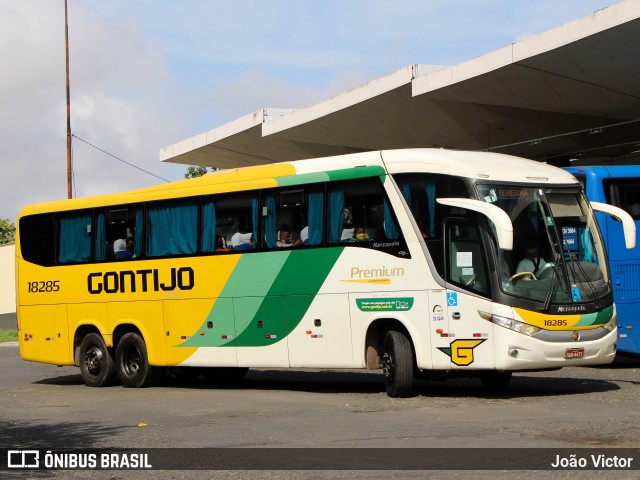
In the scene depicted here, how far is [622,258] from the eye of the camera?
20344 millimetres

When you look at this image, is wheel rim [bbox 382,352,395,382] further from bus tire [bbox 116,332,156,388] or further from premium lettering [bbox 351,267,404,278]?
bus tire [bbox 116,332,156,388]

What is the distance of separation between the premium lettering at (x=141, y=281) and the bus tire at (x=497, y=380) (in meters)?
5.08

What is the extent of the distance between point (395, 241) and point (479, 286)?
143 cm

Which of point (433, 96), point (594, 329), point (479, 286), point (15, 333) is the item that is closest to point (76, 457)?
point (479, 286)

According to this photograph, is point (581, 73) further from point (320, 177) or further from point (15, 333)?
point (15, 333)

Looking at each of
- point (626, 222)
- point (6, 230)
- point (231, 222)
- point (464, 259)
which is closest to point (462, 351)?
point (464, 259)

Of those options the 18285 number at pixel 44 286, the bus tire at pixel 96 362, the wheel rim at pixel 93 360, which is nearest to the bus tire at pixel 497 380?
the bus tire at pixel 96 362

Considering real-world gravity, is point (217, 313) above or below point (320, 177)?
below

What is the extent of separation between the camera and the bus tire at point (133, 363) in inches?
Answer: 776

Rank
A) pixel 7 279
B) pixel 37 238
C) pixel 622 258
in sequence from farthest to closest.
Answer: pixel 7 279
pixel 37 238
pixel 622 258

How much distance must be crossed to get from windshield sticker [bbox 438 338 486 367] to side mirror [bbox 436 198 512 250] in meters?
1.47

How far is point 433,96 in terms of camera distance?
32.8 meters

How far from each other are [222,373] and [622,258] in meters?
7.45

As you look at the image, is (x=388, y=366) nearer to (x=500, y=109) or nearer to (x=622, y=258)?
(x=622, y=258)
